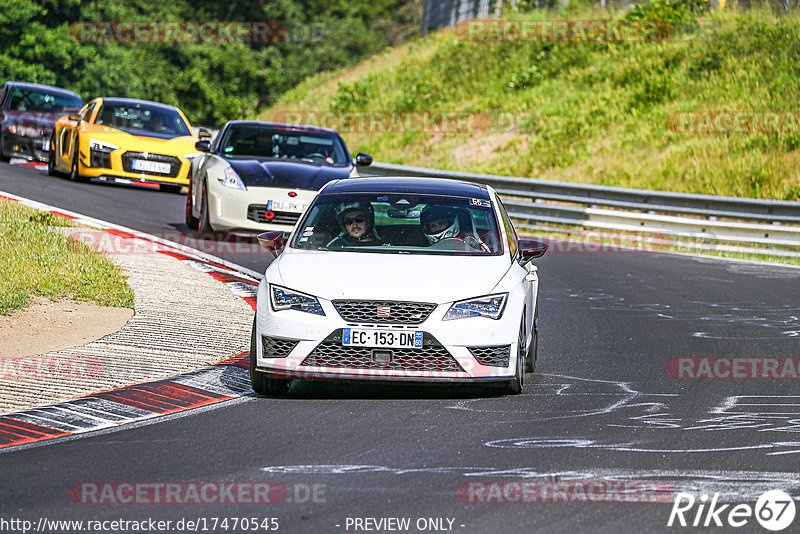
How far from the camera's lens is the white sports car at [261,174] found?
50.7ft

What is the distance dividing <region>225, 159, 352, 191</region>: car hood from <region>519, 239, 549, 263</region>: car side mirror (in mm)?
6682

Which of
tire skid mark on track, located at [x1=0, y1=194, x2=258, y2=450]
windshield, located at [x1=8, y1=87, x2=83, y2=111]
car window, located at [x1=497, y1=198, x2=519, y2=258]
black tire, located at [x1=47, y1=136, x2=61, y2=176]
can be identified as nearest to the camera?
tire skid mark on track, located at [x1=0, y1=194, x2=258, y2=450]

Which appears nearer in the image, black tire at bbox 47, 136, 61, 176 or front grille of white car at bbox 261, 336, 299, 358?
front grille of white car at bbox 261, 336, 299, 358

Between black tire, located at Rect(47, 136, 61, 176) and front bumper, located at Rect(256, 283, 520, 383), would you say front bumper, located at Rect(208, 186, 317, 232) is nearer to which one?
front bumper, located at Rect(256, 283, 520, 383)

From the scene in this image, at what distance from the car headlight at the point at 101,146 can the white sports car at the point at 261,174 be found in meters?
4.47

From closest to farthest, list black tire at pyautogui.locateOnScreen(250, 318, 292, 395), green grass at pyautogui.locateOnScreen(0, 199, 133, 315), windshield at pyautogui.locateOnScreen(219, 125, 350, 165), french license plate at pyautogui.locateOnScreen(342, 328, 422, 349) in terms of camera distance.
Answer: french license plate at pyautogui.locateOnScreen(342, 328, 422, 349)
black tire at pyautogui.locateOnScreen(250, 318, 292, 395)
green grass at pyautogui.locateOnScreen(0, 199, 133, 315)
windshield at pyautogui.locateOnScreen(219, 125, 350, 165)

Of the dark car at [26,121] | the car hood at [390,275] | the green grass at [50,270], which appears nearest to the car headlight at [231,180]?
the green grass at [50,270]

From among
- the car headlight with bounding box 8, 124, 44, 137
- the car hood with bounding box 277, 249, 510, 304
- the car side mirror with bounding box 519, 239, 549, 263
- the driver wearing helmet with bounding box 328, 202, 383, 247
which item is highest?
the driver wearing helmet with bounding box 328, 202, 383, 247

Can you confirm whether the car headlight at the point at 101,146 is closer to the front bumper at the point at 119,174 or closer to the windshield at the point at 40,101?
the front bumper at the point at 119,174

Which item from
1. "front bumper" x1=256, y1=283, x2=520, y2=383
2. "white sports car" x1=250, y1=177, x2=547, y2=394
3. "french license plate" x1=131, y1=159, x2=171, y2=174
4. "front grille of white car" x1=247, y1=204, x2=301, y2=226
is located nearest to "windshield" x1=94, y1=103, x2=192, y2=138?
"french license plate" x1=131, y1=159, x2=171, y2=174

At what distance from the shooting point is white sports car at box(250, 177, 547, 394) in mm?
7621

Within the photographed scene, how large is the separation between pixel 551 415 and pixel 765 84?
26962 mm

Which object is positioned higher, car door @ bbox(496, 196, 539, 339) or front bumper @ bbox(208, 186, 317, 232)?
car door @ bbox(496, 196, 539, 339)

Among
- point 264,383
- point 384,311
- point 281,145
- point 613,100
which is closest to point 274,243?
point 264,383
